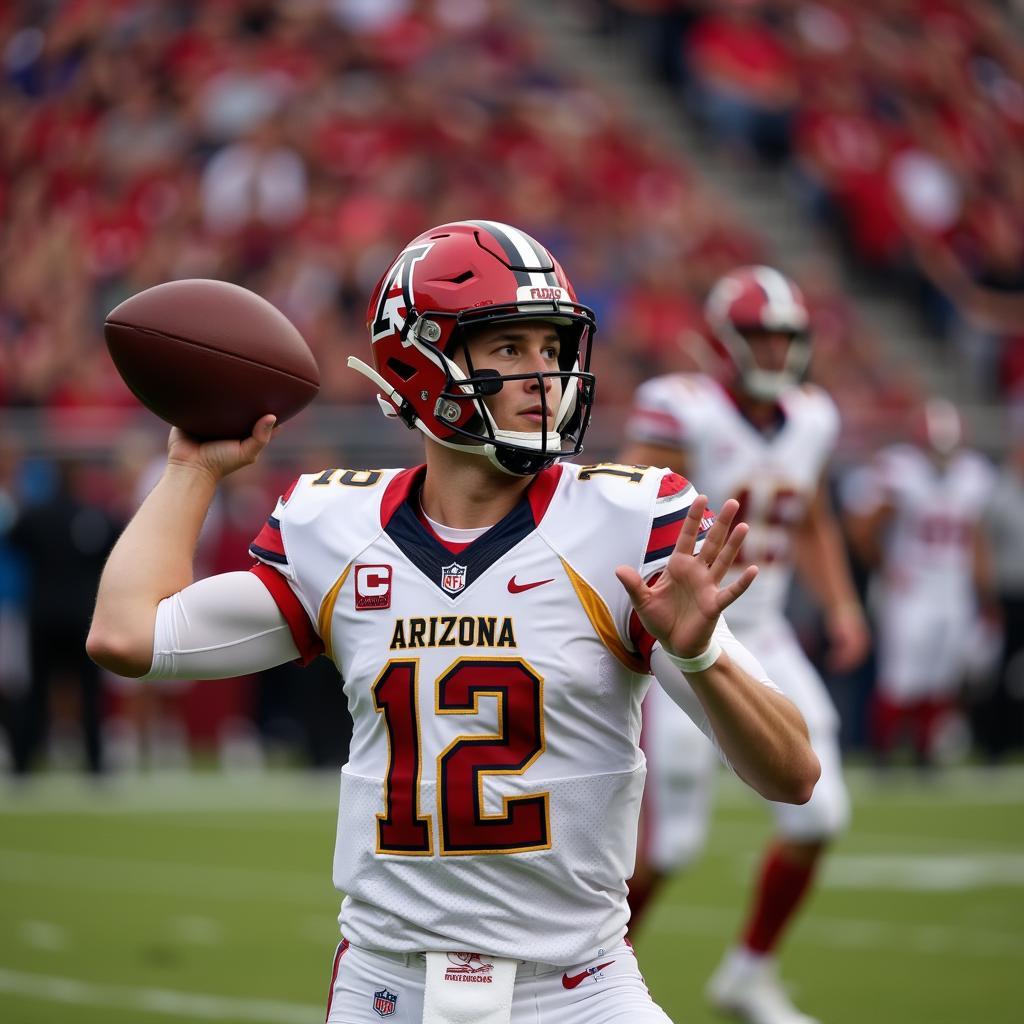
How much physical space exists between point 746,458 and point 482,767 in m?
3.10

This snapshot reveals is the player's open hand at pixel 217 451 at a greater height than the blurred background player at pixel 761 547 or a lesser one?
greater

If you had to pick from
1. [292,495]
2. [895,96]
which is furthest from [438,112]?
[292,495]

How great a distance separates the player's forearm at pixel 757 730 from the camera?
2.71 m

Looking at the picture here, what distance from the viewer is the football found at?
325 centimetres

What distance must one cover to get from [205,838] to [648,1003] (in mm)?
6646

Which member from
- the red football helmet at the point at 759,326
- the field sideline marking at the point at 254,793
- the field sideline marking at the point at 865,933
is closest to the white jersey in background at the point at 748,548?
the red football helmet at the point at 759,326

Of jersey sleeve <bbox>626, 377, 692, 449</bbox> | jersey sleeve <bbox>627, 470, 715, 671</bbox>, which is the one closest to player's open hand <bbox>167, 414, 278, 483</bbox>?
jersey sleeve <bbox>627, 470, 715, 671</bbox>

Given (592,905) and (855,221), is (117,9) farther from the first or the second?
(592,905)

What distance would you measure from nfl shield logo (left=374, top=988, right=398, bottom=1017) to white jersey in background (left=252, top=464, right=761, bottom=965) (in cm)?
8

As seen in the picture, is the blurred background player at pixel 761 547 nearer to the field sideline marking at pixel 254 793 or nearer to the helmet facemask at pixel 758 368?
the helmet facemask at pixel 758 368

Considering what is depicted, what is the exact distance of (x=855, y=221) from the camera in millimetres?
16578

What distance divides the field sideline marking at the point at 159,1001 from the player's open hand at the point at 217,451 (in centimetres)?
264

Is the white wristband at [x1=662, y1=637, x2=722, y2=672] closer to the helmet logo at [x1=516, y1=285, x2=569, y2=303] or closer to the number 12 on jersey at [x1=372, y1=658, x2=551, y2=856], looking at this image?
the number 12 on jersey at [x1=372, y1=658, x2=551, y2=856]

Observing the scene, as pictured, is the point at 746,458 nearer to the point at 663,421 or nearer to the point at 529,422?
the point at 663,421
